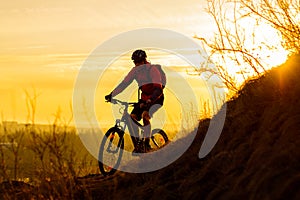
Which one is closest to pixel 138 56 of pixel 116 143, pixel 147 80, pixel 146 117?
pixel 147 80

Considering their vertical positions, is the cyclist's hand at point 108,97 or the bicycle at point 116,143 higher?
the cyclist's hand at point 108,97

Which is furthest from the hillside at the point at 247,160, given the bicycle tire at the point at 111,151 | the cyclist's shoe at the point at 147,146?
the cyclist's shoe at the point at 147,146

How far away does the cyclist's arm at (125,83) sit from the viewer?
1343 centimetres

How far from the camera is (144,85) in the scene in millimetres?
13242

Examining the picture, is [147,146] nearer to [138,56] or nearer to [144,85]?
[144,85]

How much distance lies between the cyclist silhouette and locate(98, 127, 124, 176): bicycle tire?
0.36 m

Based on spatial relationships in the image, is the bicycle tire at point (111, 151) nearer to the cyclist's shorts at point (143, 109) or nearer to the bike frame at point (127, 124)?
the bike frame at point (127, 124)

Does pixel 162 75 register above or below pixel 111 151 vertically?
above

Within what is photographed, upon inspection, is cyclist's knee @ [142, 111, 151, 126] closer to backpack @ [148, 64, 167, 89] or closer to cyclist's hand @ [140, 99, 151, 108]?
cyclist's hand @ [140, 99, 151, 108]

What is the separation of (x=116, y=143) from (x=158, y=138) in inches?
46.3

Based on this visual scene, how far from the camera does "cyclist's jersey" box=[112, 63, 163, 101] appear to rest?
1311cm

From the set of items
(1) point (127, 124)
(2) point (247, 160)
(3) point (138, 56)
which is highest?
(3) point (138, 56)

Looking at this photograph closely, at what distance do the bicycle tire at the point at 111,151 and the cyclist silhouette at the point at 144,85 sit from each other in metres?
0.36

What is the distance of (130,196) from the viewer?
1052 centimetres
